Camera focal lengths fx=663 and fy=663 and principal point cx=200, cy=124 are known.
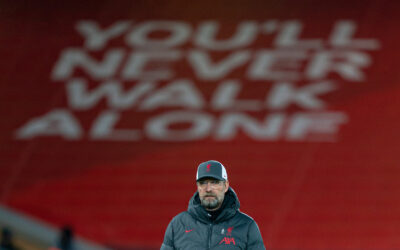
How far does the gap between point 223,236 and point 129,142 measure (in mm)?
7175

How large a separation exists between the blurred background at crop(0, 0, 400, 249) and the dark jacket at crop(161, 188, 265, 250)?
5775 mm

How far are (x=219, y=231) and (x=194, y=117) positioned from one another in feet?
23.5

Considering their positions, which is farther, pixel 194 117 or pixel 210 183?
pixel 194 117

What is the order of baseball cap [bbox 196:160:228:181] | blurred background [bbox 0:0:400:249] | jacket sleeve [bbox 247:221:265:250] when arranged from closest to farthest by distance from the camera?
1. baseball cap [bbox 196:160:228:181]
2. jacket sleeve [bbox 247:221:265:250]
3. blurred background [bbox 0:0:400:249]

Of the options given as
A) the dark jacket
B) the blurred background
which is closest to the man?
the dark jacket

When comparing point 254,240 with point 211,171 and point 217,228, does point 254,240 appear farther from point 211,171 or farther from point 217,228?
point 211,171

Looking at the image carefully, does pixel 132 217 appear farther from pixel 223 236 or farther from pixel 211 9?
pixel 223 236

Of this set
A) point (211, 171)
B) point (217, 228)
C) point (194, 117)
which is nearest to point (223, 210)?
point (217, 228)

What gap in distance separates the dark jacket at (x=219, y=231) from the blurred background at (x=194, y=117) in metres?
5.78

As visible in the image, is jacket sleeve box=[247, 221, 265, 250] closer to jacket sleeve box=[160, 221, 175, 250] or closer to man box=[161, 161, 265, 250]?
man box=[161, 161, 265, 250]

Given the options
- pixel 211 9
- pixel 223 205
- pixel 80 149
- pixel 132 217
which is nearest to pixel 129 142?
pixel 80 149

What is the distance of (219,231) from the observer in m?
2.55

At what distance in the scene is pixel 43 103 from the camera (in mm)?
10094

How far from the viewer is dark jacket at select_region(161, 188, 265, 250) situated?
100 inches
